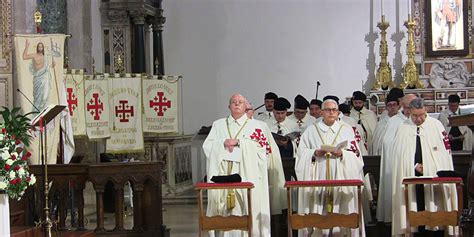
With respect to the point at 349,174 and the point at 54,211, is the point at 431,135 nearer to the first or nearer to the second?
the point at 349,174

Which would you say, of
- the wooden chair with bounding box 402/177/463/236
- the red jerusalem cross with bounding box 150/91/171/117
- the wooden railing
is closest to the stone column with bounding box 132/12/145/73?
the red jerusalem cross with bounding box 150/91/171/117

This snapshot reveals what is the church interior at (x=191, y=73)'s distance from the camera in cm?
1177

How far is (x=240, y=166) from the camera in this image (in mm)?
10258

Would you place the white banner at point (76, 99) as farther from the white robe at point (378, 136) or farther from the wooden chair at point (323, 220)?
the wooden chair at point (323, 220)

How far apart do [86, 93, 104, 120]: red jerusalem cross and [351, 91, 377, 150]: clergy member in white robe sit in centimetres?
407

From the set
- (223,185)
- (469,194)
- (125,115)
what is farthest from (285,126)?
(469,194)

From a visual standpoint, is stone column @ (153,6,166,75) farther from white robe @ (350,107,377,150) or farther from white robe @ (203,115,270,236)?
white robe @ (203,115,270,236)

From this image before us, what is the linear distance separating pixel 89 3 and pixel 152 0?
2.21m

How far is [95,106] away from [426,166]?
5.42 m

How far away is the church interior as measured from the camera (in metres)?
11.8

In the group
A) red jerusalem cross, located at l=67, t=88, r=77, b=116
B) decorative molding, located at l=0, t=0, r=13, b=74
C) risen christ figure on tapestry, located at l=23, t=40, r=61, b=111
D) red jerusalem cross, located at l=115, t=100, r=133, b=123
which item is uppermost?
decorative molding, located at l=0, t=0, r=13, b=74

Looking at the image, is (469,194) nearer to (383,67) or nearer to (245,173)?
(245,173)

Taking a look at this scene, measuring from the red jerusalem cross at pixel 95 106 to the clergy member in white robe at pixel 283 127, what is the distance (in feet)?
8.19

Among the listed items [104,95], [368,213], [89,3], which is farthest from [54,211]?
[89,3]
